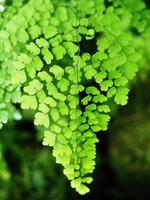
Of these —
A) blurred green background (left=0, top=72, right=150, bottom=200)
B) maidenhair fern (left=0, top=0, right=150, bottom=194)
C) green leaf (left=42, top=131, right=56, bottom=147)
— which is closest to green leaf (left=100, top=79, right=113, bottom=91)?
maidenhair fern (left=0, top=0, right=150, bottom=194)

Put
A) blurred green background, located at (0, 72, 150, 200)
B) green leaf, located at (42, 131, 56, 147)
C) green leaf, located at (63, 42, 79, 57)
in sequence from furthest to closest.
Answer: blurred green background, located at (0, 72, 150, 200) < green leaf, located at (63, 42, 79, 57) < green leaf, located at (42, 131, 56, 147)

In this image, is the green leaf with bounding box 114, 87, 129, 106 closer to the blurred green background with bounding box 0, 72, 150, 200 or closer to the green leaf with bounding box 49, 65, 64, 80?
the green leaf with bounding box 49, 65, 64, 80

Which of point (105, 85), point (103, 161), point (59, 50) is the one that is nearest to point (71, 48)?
point (59, 50)

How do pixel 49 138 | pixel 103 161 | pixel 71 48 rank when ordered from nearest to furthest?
pixel 49 138, pixel 71 48, pixel 103 161

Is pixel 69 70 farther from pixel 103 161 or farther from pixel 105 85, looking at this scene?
pixel 103 161

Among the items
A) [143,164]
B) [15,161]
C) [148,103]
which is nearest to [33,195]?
[15,161]
